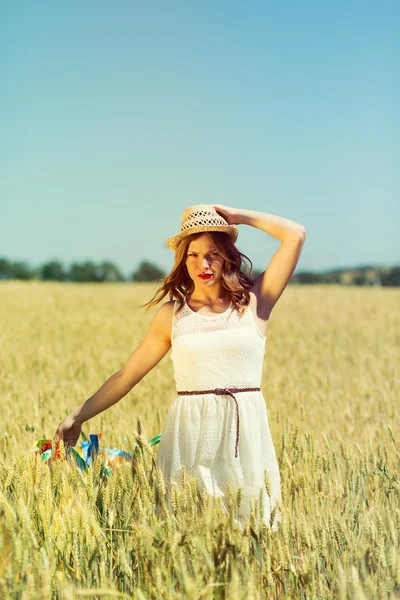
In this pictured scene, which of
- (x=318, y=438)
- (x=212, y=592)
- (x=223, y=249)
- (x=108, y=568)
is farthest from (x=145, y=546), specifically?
(x=318, y=438)

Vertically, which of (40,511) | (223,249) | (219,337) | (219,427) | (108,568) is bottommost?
(108,568)

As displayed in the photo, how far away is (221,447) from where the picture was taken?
8.42 ft

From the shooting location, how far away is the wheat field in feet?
5.74

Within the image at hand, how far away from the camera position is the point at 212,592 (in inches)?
66.5

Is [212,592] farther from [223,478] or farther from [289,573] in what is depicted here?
[223,478]

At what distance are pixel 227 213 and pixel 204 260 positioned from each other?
0.25m

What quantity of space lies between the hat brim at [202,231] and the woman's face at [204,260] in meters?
0.04

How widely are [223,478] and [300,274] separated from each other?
27593 millimetres

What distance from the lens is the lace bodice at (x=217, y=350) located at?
2.60 m

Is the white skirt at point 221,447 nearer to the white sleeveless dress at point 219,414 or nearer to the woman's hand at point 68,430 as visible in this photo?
the white sleeveless dress at point 219,414

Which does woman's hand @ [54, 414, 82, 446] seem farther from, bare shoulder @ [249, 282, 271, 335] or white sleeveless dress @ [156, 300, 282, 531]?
bare shoulder @ [249, 282, 271, 335]

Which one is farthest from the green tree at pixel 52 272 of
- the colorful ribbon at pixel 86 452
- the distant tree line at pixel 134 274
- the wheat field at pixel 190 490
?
the colorful ribbon at pixel 86 452

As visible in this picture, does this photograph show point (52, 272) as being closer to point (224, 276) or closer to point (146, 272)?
point (146, 272)

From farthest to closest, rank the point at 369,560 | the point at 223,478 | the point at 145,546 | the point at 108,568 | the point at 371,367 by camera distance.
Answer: the point at 371,367, the point at 223,478, the point at 108,568, the point at 369,560, the point at 145,546
